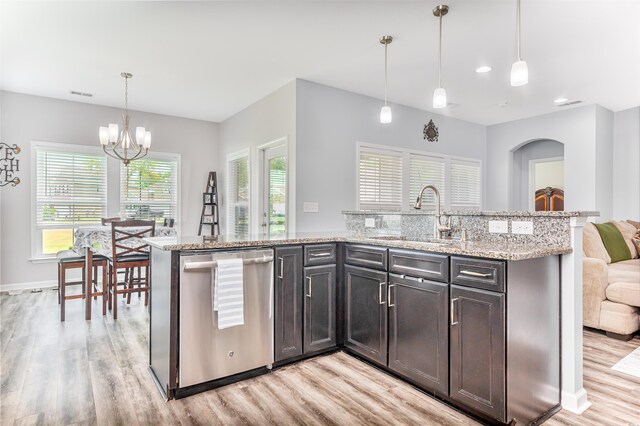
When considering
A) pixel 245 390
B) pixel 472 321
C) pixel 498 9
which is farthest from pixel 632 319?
pixel 245 390

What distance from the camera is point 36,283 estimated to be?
5.17 m

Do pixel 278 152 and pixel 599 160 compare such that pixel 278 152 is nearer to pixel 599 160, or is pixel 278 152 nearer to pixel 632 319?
pixel 632 319

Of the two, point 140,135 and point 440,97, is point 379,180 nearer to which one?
point 440,97

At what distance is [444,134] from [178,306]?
528 cm

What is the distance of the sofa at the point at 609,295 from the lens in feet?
10.6

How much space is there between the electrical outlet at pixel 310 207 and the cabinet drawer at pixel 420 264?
203cm

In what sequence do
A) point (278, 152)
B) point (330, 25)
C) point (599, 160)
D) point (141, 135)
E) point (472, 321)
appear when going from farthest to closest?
point (599, 160) < point (278, 152) < point (141, 135) < point (330, 25) < point (472, 321)

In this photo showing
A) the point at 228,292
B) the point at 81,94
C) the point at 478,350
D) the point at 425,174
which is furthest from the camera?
the point at 425,174

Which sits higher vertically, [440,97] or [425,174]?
[440,97]

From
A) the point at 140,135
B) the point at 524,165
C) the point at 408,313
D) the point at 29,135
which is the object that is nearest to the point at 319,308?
the point at 408,313

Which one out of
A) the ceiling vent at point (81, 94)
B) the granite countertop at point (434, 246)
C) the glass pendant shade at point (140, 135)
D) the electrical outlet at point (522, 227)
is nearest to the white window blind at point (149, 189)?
the ceiling vent at point (81, 94)

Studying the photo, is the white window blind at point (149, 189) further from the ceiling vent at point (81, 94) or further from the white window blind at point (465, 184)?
the white window blind at point (465, 184)

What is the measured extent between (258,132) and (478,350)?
166 inches

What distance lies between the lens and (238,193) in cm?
607
